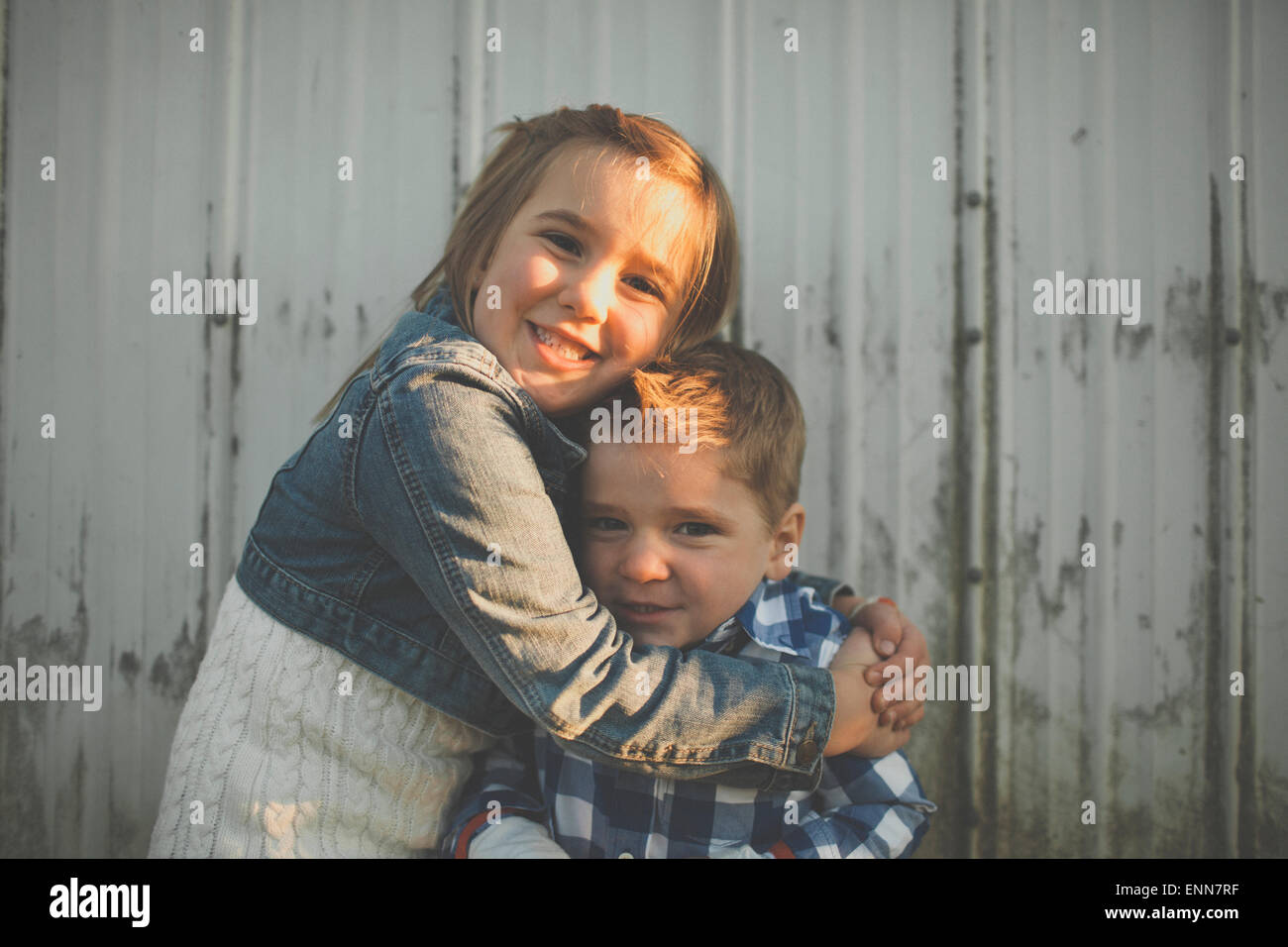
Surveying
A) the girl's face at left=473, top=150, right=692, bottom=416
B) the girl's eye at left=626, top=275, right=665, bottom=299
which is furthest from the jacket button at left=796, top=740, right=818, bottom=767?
the girl's eye at left=626, top=275, right=665, bottom=299

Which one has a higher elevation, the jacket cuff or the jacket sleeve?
the jacket sleeve

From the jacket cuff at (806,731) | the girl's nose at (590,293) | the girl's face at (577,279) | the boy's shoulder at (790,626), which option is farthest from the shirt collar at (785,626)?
the girl's nose at (590,293)

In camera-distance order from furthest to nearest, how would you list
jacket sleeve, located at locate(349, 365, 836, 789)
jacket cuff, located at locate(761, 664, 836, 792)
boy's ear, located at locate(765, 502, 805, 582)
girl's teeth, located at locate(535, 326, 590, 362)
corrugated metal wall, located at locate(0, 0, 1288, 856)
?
corrugated metal wall, located at locate(0, 0, 1288, 856) < boy's ear, located at locate(765, 502, 805, 582) < girl's teeth, located at locate(535, 326, 590, 362) < jacket cuff, located at locate(761, 664, 836, 792) < jacket sleeve, located at locate(349, 365, 836, 789)

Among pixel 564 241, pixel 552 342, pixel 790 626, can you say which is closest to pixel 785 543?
pixel 790 626

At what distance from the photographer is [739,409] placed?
142 centimetres

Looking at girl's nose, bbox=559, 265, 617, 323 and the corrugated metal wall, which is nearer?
girl's nose, bbox=559, 265, 617, 323

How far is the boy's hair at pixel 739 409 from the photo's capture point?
138 cm

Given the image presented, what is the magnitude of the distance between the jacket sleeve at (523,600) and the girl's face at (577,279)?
0.15 meters

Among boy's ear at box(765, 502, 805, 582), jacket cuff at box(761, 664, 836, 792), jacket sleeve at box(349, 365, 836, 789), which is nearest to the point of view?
jacket sleeve at box(349, 365, 836, 789)

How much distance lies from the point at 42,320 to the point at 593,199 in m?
1.76

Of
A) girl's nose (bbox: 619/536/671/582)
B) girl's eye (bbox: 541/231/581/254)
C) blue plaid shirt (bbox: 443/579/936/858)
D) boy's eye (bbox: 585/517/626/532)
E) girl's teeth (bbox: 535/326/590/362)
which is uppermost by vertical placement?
girl's eye (bbox: 541/231/581/254)

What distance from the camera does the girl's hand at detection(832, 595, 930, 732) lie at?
4.49ft

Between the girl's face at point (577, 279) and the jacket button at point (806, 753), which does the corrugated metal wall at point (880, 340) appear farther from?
the jacket button at point (806, 753)

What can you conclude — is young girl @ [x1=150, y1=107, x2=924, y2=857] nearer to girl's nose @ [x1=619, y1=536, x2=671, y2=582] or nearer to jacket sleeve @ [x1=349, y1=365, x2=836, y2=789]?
jacket sleeve @ [x1=349, y1=365, x2=836, y2=789]
